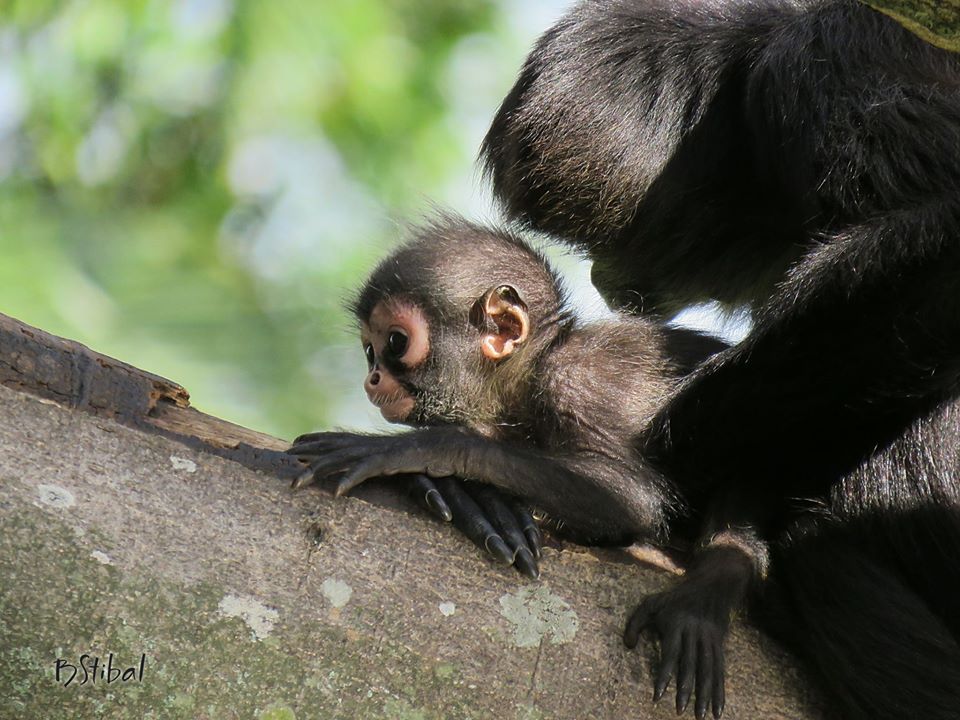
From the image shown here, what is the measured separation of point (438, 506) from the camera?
2.54 metres

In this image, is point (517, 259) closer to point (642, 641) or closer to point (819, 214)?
point (819, 214)

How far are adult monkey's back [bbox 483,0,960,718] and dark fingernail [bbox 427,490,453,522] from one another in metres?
0.45

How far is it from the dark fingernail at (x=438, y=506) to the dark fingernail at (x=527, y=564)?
17 cm

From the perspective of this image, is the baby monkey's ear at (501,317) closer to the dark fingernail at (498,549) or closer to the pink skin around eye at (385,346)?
the pink skin around eye at (385,346)

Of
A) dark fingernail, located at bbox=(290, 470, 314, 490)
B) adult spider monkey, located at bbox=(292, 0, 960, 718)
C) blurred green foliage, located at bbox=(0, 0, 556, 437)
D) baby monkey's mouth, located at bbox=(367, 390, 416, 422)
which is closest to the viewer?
dark fingernail, located at bbox=(290, 470, 314, 490)

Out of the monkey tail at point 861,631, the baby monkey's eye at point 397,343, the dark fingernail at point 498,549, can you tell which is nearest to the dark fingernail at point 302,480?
the dark fingernail at point 498,549

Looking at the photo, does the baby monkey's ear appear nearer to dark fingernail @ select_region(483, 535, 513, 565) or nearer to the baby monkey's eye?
the baby monkey's eye

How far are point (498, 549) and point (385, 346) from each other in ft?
4.51

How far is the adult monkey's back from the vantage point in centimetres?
276

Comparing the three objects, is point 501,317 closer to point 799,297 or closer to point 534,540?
point 799,297

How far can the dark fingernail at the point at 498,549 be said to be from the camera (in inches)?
97.7

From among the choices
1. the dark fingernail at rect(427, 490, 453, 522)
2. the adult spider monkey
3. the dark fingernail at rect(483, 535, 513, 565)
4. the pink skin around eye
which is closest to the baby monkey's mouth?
the pink skin around eye

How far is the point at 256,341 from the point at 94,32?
6.69 ft

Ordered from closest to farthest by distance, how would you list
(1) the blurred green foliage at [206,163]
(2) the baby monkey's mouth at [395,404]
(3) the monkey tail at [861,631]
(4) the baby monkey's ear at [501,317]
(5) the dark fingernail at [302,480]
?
(5) the dark fingernail at [302,480] < (3) the monkey tail at [861,631] < (2) the baby monkey's mouth at [395,404] < (4) the baby monkey's ear at [501,317] < (1) the blurred green foliage at [206,163]
